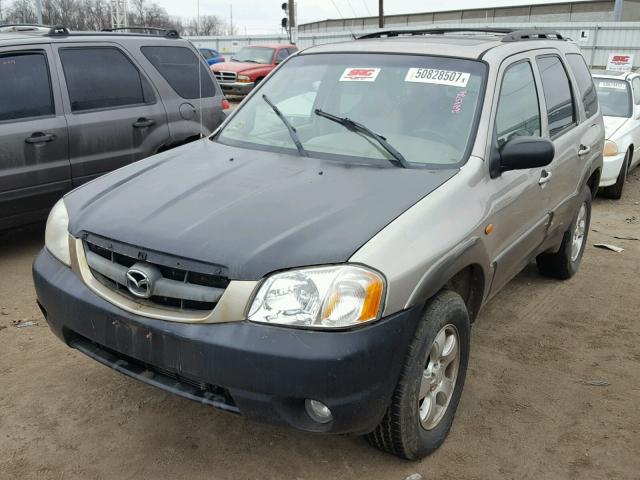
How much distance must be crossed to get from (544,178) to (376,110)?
1.18 m

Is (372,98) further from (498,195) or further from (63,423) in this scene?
(63,423)

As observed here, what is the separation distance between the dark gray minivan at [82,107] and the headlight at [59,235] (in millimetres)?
2297

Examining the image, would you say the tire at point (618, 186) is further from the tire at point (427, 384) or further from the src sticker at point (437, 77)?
the tire at point (427, 384)

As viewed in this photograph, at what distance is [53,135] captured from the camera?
5379 millimetres

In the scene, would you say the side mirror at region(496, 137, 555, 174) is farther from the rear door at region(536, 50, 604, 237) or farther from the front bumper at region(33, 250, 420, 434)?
the front bumper at region(33, 250, 420, 434)

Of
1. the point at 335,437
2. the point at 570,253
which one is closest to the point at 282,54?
the point at 570,253

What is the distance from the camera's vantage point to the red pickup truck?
19.1 metres

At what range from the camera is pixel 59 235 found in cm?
304

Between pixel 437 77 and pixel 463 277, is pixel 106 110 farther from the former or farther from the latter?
pixel 463 277

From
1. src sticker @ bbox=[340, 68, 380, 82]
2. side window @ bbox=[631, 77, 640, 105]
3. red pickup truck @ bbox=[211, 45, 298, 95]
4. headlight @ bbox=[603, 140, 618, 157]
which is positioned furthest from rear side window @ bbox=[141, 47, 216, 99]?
red pickup truck @ bbox=[211, 45, 298, 95]

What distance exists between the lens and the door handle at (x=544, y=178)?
12.7ft

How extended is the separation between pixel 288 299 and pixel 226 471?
966mm

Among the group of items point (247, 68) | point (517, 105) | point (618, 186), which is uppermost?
point (517, 105)

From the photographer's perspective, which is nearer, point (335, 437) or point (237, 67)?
point (335, 437)
